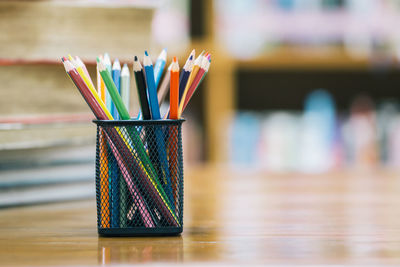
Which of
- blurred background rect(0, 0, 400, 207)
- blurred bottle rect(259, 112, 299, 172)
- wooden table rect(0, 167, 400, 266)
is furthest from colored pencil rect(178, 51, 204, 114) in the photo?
blurred bottle rect(259, 112, 299, 172)

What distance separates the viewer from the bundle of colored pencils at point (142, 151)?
48 centimetres

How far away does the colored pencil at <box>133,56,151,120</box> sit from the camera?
18.4 inches

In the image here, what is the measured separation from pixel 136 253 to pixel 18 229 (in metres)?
0.17

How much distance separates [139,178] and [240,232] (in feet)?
0.35

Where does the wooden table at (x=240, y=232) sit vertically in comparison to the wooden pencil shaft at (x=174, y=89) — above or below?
below

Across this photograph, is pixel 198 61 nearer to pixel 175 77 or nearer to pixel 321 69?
pixel 175 77

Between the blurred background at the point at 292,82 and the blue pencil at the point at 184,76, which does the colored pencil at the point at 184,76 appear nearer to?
the blue pencil at the point at 184,76

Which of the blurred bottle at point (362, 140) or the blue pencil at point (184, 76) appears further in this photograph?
the blurred bottle at point (362, 140)

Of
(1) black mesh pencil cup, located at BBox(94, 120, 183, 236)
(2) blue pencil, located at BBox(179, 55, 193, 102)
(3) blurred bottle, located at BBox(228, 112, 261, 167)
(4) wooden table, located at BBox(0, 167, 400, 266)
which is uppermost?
(3) blurred bottle, located at BBox(228, 112, 261, 167)

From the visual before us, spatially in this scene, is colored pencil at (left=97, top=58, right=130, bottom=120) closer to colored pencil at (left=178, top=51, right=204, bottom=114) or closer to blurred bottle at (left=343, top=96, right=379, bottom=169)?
colored pencil at (left=178, top=51, right=204, bottom=114)

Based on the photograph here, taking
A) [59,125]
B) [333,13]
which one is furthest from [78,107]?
[333,13]

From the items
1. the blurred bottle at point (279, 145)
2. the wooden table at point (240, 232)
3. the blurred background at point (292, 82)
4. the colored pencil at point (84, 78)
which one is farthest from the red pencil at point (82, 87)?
the blurred bottle at point (279, 145)

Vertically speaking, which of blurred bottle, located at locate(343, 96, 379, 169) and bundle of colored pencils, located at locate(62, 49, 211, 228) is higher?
blurred bottle, located at locate(343, 96, 379, 169)

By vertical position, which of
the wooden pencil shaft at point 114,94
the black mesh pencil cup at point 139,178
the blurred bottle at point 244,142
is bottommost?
the black mesh pencil cup at point 139,178
